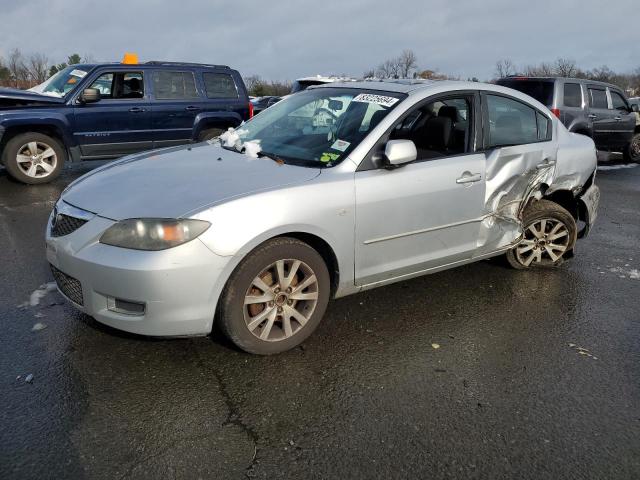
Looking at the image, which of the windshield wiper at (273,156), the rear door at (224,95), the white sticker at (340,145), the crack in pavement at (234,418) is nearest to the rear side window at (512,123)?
the white sticker at (340,145)

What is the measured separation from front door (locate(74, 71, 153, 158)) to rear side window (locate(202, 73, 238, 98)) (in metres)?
1.14

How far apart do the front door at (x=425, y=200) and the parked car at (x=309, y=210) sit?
0.01 metres

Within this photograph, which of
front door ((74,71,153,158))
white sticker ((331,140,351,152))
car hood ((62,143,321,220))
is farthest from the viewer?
front door ((74,71,153,158))

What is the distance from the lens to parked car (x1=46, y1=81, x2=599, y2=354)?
282 centimetres

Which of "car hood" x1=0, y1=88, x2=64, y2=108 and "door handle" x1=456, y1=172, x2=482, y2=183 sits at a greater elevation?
"car hood" x1=0, y1=88, x2=64, y2=108

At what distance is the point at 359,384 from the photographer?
294cm

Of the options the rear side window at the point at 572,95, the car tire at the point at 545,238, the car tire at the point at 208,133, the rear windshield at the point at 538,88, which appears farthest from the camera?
the rear side window at the point at 572,95

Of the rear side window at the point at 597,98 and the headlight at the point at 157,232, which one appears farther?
the rear side window at the point at 597,98

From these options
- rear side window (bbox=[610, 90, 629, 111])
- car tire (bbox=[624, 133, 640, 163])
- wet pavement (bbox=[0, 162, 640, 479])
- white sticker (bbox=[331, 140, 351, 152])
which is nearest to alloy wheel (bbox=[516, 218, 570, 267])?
wet pavement (bbox=[0, 162, 640, 479])

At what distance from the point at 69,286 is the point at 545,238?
12.8 feet

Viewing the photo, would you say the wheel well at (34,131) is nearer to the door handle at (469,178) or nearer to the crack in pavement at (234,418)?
the crack in pavement at (234,418)

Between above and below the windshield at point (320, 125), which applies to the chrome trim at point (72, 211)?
below

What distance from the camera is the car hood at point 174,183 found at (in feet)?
9.54

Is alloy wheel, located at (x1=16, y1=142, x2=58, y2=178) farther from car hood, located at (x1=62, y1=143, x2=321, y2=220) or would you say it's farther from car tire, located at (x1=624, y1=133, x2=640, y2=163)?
car tire, located at (x1=624, y1=133, x2=640, y2=163)
